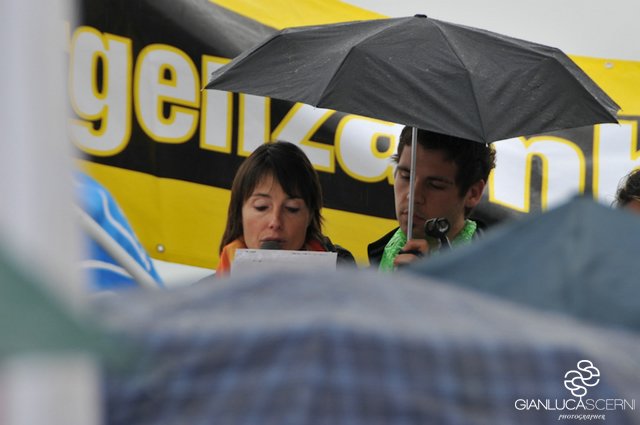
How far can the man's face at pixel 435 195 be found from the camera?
7.68ft

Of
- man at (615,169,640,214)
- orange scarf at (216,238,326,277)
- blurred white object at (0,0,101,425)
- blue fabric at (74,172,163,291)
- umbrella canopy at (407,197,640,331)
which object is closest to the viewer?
blurred white object at (0,0,101,425)

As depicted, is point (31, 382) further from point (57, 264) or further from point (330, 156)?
point (330, 156)

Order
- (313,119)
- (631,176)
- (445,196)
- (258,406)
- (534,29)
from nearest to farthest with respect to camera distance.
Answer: (258,406)
(445,196)
(631,176)
(313,119)
(534,29)

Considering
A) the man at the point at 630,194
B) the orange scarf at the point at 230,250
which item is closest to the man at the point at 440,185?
the orange scarf at the point at 230,250

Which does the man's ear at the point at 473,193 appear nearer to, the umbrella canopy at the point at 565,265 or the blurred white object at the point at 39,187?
the umbrella canopy at the point at 565,265

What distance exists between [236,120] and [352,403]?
2.54 m

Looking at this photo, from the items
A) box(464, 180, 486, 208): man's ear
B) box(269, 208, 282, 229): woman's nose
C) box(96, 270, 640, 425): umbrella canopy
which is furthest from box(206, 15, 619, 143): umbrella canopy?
box(96, 270, 640, 425): umbrella canopy

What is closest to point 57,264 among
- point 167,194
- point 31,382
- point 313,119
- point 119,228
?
point 31,382

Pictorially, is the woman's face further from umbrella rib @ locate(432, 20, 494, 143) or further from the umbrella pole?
umbrella rib @ locate(432, 20, 494, 143)

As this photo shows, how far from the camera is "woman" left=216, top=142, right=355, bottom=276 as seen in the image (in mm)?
2223

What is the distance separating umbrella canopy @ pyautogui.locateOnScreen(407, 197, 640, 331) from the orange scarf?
134cm

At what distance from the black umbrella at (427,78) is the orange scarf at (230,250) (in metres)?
0.20

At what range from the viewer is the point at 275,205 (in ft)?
7.34

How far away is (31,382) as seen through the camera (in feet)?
1.48
